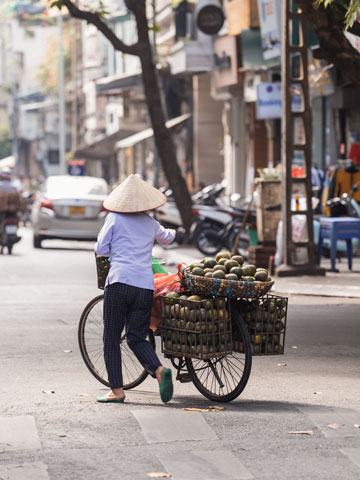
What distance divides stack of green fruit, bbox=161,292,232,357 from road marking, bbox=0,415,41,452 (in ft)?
3.86

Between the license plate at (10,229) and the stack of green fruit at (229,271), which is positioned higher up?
the stack of green fruit at (229,271)

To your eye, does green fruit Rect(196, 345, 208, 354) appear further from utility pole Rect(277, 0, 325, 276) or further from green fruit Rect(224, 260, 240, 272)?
utility pole Rect(277, 0, 325, 276)

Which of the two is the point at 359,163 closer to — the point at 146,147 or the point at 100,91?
the point at 100,91

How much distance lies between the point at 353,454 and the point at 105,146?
5902 centimetres

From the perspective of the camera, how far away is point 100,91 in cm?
5272

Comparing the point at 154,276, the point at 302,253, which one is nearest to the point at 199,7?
the point at 302,253

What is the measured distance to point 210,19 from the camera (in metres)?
36.5

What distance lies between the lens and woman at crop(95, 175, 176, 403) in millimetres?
8539

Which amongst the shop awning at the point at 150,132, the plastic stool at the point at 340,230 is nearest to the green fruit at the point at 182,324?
the plastic stool at the point at 340,230

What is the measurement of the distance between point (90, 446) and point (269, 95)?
21712 millimetres

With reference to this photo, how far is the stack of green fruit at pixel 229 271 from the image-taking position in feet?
28.0

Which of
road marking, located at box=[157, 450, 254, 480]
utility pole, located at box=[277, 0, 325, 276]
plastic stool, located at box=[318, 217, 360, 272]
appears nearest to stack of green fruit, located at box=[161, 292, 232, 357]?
road marking, located at box=[157, 450, 254, 480]

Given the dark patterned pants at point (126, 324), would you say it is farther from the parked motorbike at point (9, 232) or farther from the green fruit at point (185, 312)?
the parked motorbike at point (9, 232)

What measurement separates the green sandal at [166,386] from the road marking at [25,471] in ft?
5.61
